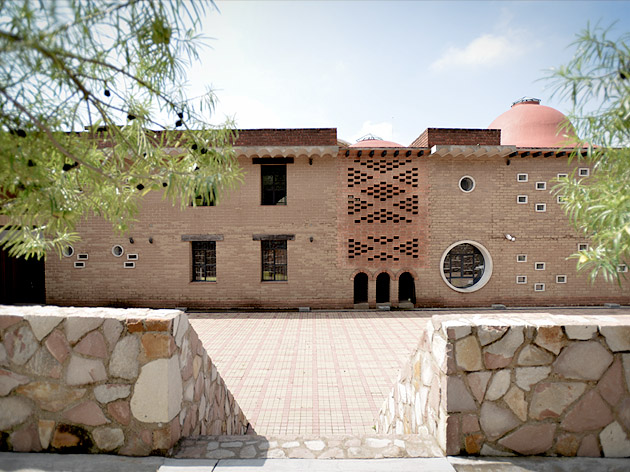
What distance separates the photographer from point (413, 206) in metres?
10.7

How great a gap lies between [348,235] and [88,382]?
29.5ft

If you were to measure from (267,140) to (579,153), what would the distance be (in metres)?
9.78

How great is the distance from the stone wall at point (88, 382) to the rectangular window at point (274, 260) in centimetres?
868

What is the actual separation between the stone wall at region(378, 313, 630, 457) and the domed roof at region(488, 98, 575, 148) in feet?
42.3

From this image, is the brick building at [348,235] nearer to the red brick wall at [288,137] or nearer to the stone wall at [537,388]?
the red brick wall at [288,137]

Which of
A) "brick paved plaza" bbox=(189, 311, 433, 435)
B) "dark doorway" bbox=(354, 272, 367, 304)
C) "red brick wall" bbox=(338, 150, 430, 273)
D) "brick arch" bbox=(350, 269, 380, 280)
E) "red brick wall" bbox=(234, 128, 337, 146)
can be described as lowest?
"brick paved plaza" bbox=(189, 311, 433, 435)

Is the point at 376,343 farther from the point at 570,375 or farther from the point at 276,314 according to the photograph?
the point at 570,375

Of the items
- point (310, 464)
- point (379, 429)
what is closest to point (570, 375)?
point (310, 464)

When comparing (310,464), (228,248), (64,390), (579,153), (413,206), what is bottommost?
(310,464)

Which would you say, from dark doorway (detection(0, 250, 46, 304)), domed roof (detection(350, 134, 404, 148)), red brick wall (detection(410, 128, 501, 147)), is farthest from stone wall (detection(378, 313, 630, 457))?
dark doorway (detection(0, 250, 46, 304))

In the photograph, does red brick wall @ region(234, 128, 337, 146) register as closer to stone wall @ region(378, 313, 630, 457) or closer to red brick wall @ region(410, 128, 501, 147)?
red brick wall @ region(410, 128, 501, 147)

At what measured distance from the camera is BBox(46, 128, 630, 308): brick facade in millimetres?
10531

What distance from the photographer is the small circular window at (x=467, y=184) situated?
419 inches

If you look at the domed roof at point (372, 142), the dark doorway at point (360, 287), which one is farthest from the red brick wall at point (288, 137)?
the dark doorway at point (360, 287)
